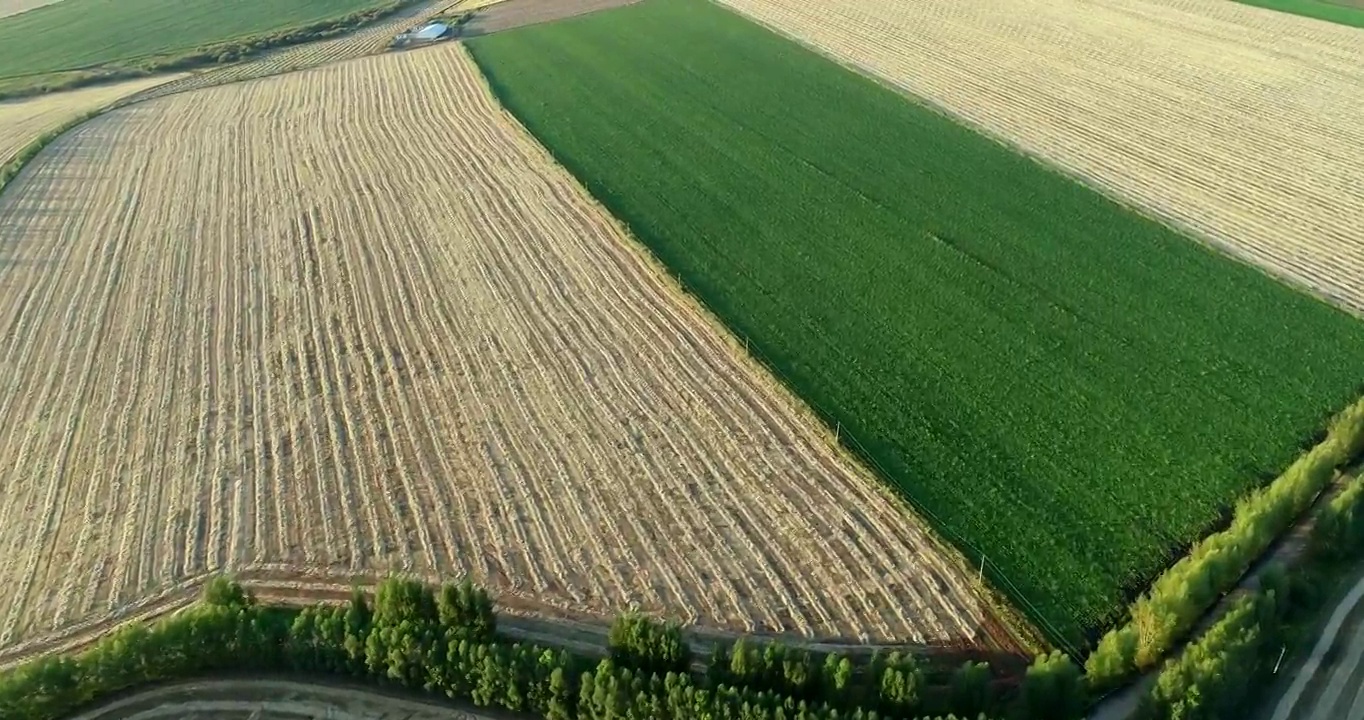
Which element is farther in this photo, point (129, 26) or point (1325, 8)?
point (129, 26)

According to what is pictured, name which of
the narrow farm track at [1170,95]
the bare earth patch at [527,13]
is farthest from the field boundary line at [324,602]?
the bare earth patch at [527,13]

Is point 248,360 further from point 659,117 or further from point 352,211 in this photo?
point 659,117

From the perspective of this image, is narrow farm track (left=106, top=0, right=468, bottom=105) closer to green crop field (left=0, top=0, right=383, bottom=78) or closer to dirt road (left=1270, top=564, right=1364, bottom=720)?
green crop field (left=0, top=0, right=383, bottom=78)

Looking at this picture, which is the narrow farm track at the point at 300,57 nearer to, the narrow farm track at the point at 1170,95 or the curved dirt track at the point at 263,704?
the narrow farm track at the point at 1170,95

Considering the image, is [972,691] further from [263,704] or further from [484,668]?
[263,704]

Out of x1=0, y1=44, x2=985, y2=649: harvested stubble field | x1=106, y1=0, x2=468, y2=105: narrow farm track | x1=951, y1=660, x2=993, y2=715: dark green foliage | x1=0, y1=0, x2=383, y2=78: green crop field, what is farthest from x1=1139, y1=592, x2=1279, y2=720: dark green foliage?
x1=0, y1=0, x2=383, y2=78: green crop field

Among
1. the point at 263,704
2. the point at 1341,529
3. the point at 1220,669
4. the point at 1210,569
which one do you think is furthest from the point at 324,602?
the point at 1341,529
